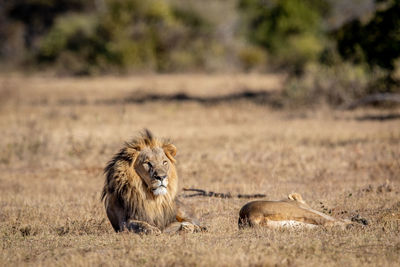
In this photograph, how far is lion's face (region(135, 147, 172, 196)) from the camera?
652 centimetres

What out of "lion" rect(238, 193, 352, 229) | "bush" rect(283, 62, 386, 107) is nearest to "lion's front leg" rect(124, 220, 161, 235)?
"lion" rect(238, 193, 352, 229)

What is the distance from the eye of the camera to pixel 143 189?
22.1 feet

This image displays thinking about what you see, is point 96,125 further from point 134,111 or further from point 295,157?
point 295,157

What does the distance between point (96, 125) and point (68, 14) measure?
101 ft

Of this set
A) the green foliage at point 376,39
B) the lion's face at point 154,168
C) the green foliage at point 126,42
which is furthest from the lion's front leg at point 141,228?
the green foliage at point 126,42

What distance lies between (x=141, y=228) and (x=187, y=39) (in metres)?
34.3

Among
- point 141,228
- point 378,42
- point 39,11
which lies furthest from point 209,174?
point 39,11

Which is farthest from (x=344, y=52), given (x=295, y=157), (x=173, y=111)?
(x=295, y=157)

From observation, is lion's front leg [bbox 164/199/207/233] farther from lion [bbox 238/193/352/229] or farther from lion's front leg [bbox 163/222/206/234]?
lion [bbox 238/193/352/229]

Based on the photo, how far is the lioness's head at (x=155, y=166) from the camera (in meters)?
6.52

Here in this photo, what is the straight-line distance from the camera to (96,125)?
57.9ft

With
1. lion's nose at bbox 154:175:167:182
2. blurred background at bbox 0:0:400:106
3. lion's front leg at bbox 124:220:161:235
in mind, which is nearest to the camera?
lion's nose at bbox 154:175:167:182

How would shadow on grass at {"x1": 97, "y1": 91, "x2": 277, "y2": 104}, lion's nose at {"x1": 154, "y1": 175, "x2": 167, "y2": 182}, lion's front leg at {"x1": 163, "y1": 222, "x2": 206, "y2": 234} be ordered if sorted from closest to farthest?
1. lion's nose at {"x1": 154, "y1": 175, "x2": 167, "y2": 182}
2. lion's front leg at {"x1": 163, "y1": 222, "x2": 206, "y2": 234}
3. shadow on grass at {"x1": 97, "y1": 91, "x2": 277, "y2": 104}

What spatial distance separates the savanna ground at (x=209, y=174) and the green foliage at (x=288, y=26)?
1066 centimetres
